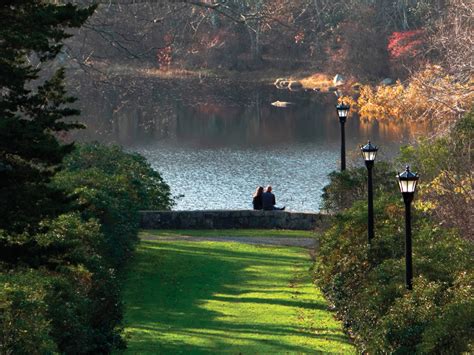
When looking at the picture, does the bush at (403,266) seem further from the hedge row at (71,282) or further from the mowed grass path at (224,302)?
the hedge row at (71,282)

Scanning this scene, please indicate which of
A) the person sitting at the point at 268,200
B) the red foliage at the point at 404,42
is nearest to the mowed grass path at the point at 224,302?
the person sitting at the point at 268,200

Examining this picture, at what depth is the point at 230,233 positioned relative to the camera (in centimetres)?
2611

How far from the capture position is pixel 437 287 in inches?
500

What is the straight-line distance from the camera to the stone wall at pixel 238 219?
88.2 feet

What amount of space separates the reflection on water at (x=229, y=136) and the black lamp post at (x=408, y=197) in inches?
573

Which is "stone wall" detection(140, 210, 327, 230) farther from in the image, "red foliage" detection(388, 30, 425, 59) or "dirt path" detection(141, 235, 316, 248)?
"red foliage" detection(388, 30, 425, 59)

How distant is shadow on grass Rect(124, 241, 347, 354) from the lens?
48.3ft

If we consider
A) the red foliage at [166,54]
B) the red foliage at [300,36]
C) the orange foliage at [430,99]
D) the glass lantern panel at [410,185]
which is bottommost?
the glass lantern panel at [410,185]

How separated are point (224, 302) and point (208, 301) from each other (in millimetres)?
295

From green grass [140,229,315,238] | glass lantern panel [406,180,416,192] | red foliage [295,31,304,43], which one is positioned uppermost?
red foliage [295,31,304,43]

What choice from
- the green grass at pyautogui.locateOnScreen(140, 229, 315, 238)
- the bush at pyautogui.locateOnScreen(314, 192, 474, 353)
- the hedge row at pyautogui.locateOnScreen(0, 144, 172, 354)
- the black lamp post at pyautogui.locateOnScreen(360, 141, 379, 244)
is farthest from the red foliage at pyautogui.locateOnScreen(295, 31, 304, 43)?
the black lamp post at pyautogui.locateOnScreen(360, 141, 379, 244)

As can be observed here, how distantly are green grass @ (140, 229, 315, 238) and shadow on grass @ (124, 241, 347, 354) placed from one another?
1830 mm

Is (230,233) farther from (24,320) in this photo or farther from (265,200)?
(24,320)

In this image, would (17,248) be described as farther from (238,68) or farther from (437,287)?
(238,68)
